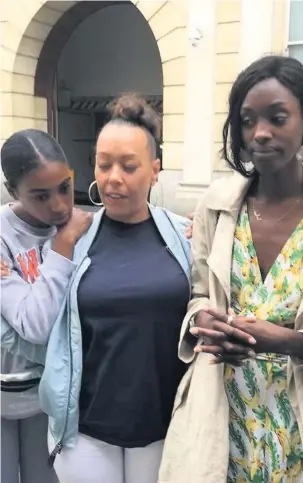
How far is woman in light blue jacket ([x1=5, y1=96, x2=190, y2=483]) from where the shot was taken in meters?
1.65

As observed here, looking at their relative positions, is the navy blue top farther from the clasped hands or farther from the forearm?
the forearm

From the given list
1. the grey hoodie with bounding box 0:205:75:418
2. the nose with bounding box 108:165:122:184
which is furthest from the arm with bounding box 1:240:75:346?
the nose with bounding box 108:165:122:184

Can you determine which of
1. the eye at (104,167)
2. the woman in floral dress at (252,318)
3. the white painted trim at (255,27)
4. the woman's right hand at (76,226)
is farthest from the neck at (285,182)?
the white painted trim at (255,27)

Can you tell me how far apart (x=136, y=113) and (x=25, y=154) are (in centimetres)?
37

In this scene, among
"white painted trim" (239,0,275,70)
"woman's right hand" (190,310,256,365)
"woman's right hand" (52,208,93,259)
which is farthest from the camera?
"white painted trim" (239,0,275,70)

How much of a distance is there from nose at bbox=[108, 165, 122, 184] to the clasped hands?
508mm

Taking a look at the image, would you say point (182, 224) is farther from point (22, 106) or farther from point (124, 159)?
point (22, 106)

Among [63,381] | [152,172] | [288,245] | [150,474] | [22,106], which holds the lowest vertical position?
[150,474]

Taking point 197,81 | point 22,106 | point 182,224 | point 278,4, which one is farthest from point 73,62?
point 182,224

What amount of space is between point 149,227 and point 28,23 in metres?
8.75

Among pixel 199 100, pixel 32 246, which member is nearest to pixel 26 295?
pixel 32 246

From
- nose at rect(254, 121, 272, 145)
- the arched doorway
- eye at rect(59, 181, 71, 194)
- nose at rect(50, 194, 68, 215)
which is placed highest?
the arched doorway

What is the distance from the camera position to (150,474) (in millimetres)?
1697

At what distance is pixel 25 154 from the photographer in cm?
177
